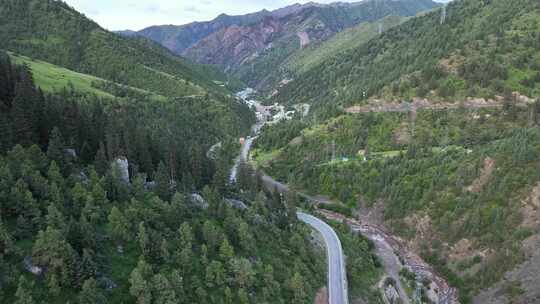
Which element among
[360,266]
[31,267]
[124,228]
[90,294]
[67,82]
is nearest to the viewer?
[90,294]

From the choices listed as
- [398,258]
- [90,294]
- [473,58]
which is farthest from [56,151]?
[473,58]

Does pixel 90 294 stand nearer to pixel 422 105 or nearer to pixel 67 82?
pixel 422 105

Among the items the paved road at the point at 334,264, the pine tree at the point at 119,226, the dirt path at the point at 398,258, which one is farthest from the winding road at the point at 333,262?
the pine tree at the point at 119,226

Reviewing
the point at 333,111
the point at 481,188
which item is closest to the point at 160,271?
the point at 481,188

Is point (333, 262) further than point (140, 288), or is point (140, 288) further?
point (333, 262)

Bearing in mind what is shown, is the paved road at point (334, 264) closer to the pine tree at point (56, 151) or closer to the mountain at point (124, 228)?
the mountain at point (124, 228)

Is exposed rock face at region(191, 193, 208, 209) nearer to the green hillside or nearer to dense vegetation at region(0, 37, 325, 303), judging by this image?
dense vegetation at region(0, 37, 325, 303)
